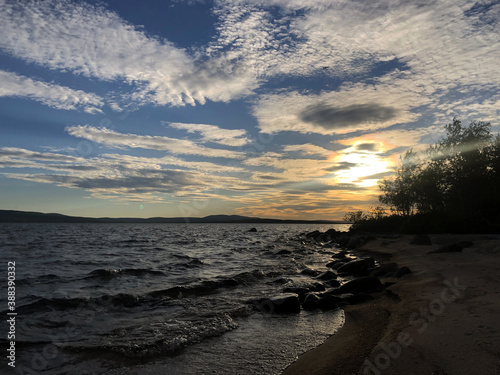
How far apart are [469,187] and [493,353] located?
135 ft

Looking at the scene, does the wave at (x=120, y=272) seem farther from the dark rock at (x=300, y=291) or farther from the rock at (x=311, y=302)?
the rock at (x=311, y=302)

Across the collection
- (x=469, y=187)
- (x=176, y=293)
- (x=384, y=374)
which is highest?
(x=469, y=187)

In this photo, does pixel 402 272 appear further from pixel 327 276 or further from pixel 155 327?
pixel 155 327

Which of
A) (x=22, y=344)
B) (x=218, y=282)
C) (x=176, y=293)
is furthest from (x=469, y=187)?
(x=22, y=344)

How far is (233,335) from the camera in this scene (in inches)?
324

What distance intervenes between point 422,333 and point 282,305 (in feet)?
15.7

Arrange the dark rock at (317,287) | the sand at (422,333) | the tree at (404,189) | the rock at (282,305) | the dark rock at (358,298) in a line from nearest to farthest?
the sand at (422,333) < the rock at (282,305) < the dark rock at (358,298) < the dark rock at (317,287) < the tree at (404,189)

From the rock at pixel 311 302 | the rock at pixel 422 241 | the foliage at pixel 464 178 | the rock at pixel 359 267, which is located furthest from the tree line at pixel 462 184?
the rock at pixel 311 302

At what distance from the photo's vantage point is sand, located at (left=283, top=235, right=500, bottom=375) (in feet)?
16.8

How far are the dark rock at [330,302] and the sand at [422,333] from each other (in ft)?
1.90

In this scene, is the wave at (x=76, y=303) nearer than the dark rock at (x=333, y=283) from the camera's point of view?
Yes

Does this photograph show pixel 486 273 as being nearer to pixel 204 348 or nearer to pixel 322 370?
pixel 322 370

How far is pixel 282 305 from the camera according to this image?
34.1ft

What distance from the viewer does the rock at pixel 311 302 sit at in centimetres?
1085
